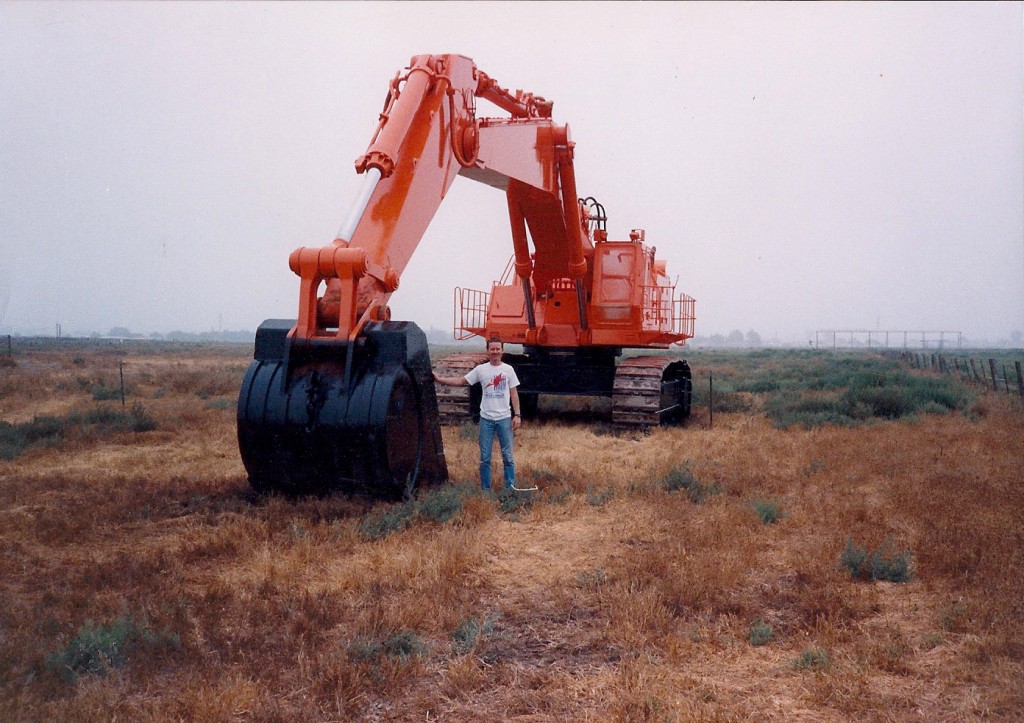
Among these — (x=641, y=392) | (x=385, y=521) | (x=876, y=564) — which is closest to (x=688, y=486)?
(x=876, y=564)

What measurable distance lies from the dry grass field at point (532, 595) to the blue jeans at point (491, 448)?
226 mm

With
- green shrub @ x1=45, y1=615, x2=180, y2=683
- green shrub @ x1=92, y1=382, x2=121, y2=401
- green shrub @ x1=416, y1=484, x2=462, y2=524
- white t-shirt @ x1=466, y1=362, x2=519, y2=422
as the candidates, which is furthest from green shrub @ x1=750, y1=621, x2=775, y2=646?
green shrub @ x1=92, y1=382, x2=121, y2=401

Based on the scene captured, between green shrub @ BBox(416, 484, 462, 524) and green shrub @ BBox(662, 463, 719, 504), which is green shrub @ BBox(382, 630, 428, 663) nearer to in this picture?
green shrub @ BBox(416, 484, 462, 524)

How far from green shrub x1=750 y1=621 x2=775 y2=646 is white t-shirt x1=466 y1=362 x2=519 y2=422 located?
12.2 ft

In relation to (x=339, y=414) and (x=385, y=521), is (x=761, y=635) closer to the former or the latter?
(x=385, y=521)

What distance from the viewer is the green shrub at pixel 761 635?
4.38m

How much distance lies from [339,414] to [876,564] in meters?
4.18

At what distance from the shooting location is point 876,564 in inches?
215

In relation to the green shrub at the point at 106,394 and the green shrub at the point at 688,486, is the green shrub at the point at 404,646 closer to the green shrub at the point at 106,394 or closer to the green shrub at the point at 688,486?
the green shrub at the point at 688,486

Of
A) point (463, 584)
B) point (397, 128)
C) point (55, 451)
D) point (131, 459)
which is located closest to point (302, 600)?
point (463, 584)

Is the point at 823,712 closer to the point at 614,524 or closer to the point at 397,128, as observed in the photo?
the point at 614,524

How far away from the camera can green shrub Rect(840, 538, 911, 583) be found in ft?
17.8

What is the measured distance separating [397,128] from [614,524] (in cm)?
413

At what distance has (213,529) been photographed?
631cm
